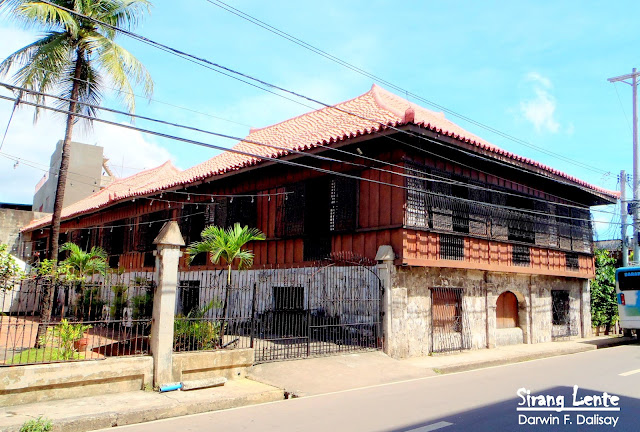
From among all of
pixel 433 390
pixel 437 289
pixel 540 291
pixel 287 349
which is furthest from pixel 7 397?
pixel 540 291

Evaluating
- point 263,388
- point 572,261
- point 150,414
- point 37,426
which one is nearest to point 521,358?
point 572,261

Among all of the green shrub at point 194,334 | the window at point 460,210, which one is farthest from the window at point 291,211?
the green shrub at point 194,334

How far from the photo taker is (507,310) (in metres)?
16.3

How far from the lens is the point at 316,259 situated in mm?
14031

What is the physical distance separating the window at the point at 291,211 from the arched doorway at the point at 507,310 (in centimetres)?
708

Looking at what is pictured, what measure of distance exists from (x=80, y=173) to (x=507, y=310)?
30.3m

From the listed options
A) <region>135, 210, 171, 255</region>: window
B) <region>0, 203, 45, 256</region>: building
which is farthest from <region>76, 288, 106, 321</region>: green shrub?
<region>0, 203, 45, 256</region>: building

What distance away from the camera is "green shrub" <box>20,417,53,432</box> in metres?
5.97

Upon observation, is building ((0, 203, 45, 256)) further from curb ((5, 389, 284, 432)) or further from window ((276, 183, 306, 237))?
curb ((5, 389, 284, 432))

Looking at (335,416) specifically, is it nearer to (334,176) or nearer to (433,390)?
(433,390)

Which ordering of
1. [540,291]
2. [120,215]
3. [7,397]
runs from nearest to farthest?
1. [7,397]
2. [540,291]
3. [120,215]

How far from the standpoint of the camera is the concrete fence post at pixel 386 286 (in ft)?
39.3

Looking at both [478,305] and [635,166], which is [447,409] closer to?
[478,305]

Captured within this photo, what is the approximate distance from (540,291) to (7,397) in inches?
632
